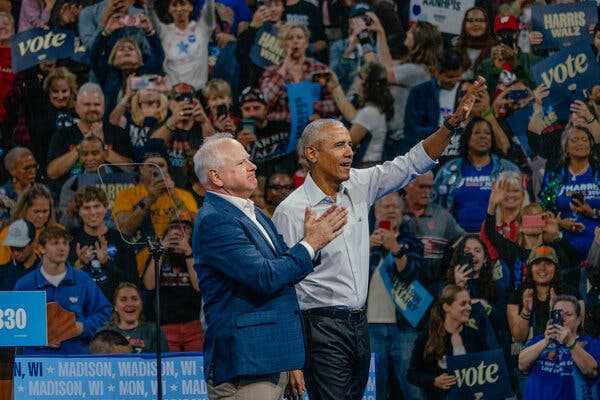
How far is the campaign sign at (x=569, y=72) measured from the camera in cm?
618

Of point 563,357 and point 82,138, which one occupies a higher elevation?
point 82,138

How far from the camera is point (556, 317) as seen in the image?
6.19m

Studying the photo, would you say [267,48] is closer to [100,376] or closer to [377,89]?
[377,89]

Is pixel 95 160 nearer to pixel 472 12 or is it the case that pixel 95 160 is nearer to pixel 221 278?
pixel 472 12

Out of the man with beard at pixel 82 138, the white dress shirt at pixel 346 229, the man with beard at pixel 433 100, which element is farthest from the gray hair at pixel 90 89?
the white dress shirt at pixel 346 229

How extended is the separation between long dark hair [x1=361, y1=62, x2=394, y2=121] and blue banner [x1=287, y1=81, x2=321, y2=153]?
0.27m

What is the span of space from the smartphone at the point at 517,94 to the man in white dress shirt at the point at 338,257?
74.4 inches

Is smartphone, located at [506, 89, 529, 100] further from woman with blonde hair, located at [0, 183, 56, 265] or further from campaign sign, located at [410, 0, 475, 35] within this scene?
woman with blonde hair, located at [0, 183, 56, 265]

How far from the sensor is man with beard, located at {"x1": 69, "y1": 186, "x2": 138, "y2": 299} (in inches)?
272

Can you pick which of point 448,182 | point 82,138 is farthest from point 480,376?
point 82,138

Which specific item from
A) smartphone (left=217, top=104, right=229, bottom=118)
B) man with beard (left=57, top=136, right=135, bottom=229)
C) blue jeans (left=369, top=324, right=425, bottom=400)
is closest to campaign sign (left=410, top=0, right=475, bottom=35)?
smartphone (left=217, top=104, right=229, bottom=118)

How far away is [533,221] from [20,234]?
2937 mm

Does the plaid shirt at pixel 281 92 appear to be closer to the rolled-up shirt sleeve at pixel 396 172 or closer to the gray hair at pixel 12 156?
the gray hair at pixel 12 156

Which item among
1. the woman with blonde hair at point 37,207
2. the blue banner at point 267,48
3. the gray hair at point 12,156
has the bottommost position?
the woman with blonde hair at point 37,207
